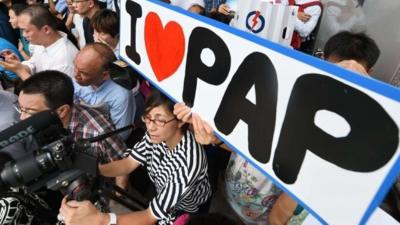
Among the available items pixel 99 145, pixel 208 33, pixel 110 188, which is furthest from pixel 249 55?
pixel 99 145

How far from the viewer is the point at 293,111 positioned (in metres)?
0.58

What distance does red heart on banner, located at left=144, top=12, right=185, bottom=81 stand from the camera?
842mm

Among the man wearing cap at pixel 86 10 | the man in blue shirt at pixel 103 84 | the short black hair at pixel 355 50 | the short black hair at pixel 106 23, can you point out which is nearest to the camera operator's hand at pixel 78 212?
the man in blue shirt at pixel 103 84

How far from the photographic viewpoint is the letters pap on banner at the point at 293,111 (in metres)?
0.48

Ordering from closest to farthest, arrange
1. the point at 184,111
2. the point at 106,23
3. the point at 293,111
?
1. the point at 293,111
2. the point at 184,111
3. the point at 106,23

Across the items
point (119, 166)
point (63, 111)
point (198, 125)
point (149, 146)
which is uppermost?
point (198, 125)

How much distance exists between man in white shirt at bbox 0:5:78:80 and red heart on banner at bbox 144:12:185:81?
1.27m

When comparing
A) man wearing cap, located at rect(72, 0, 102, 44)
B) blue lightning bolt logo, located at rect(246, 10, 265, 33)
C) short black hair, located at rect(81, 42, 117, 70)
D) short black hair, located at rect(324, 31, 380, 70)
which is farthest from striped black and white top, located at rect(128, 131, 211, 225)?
man wearing cap, located at rect(72, 0, 102, 44)

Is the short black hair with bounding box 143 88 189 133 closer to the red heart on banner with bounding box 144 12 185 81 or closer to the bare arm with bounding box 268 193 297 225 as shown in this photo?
the red heart on banner with bounding box 144 12 185 81

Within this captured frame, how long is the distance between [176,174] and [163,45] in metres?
0.46

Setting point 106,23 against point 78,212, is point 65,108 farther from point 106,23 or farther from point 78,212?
point 106,23

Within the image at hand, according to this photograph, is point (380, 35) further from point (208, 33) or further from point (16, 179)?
point (16, 179)

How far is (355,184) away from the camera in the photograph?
51cm

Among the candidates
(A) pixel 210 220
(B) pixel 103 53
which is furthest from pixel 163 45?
(B) pixel 103 53
